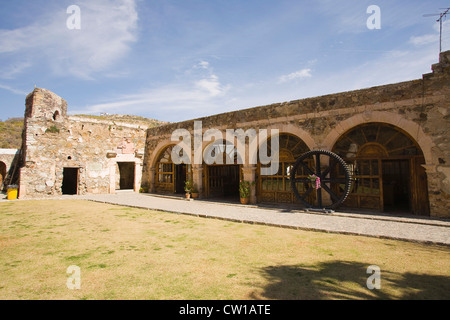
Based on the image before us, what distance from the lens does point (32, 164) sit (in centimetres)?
1248

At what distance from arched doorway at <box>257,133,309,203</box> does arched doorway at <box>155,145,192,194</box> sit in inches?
232

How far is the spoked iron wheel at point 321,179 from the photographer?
7.75m

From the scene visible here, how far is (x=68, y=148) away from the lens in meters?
13.5

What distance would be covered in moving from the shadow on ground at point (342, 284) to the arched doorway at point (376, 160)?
5.06 meters

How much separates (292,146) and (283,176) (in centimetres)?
A: 119

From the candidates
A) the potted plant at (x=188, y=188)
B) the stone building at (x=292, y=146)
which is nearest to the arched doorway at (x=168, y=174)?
the stone building at (x=292, y=146)

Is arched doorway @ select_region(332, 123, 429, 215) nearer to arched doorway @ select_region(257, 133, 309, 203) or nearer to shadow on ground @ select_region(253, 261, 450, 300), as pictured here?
arched doorway @ select_region(257, 133, 309, 203)

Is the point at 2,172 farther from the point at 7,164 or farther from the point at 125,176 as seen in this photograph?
the point at 125,176

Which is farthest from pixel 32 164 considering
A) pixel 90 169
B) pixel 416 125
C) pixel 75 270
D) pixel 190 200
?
pixel 416 125

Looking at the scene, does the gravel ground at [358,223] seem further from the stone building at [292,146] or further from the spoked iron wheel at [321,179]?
the stone building at [292,146]

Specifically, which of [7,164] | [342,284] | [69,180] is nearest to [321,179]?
[342,284]

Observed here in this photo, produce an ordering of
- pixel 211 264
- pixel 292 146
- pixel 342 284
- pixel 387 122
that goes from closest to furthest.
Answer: pixel 342 284
pixel 211 264
pixel 387 122
pixel 292 146

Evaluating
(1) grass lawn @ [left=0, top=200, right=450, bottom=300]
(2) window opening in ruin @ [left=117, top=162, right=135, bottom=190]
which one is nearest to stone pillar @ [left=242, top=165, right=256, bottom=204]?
(1) grass lawn @ [left=0, top=200, right=450, bottom=300]

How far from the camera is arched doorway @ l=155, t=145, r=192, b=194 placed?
14203 mm
